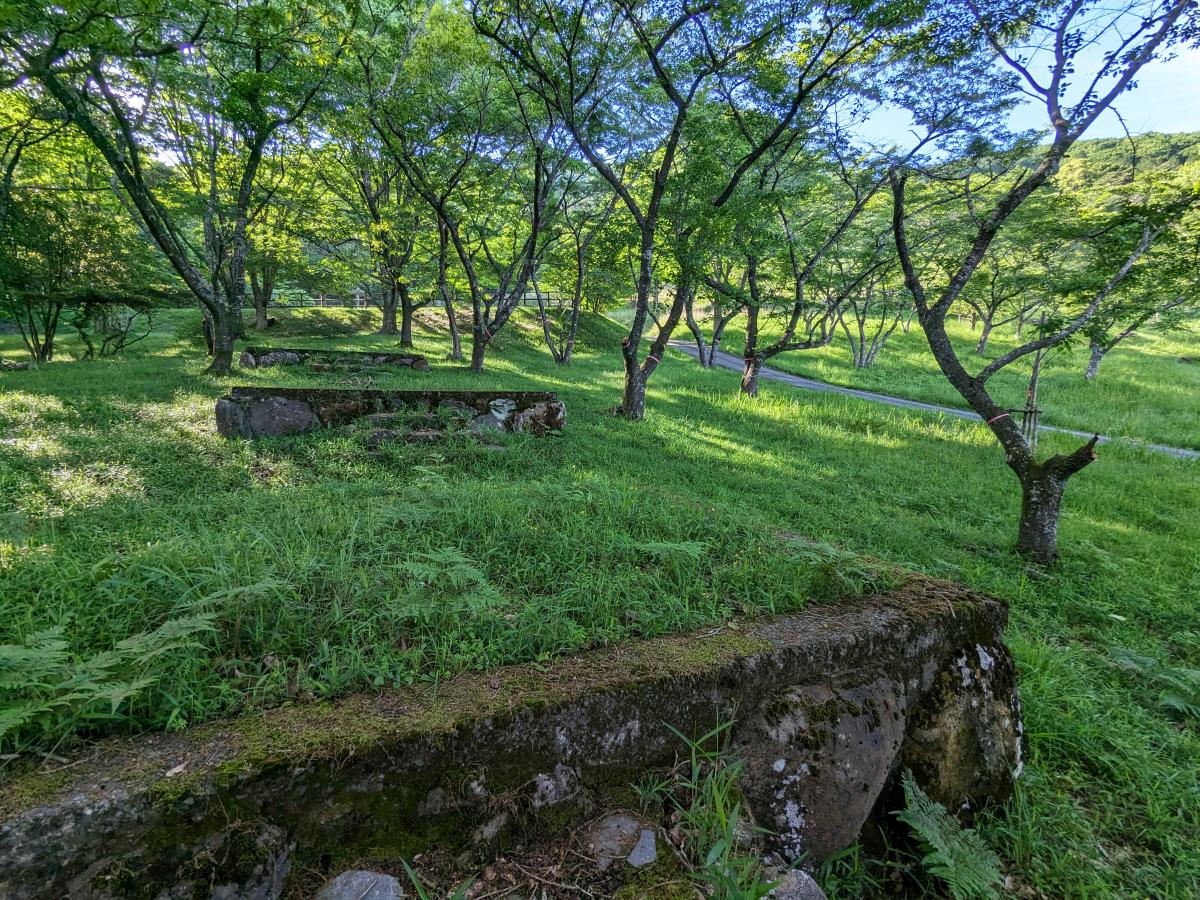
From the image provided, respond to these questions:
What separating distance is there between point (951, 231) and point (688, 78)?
24.0 ft

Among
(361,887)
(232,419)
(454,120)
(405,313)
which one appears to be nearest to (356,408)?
(232,419)

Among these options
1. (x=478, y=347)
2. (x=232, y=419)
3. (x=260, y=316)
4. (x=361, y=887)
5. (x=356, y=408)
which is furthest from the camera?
(x=260, y=316)

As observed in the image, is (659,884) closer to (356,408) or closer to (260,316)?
(356,408)

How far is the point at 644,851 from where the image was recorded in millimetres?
1635

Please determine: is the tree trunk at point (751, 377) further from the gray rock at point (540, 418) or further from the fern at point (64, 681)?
the fern at point (64, 681)

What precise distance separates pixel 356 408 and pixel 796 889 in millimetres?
6102

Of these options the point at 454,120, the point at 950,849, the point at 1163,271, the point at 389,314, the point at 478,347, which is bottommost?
the point at 950,849

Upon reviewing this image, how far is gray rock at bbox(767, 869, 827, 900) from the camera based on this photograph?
1.58 m

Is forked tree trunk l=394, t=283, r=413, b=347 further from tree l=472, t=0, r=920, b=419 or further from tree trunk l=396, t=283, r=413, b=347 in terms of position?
tree l=472, t=0, r=920, b=419

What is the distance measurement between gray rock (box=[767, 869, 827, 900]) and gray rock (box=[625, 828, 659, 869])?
38cm

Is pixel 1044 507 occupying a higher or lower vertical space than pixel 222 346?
lower

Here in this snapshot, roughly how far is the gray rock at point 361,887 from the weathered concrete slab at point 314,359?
34.0 ft

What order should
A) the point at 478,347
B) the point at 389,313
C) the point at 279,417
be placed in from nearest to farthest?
the point at 279,417 < the point at 478,347 < the point at 389,313

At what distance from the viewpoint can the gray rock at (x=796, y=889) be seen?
1583mm
